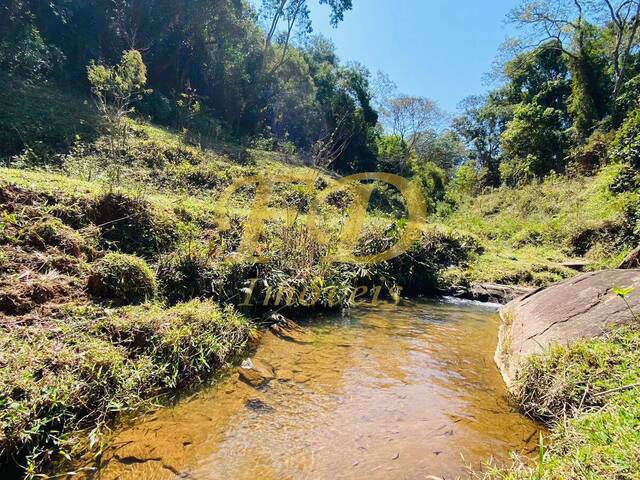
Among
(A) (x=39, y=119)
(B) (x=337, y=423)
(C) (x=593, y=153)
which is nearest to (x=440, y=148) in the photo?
(C) (x=593, y=153)

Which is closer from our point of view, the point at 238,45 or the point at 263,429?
the point at 263,429

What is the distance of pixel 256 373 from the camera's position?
13.3 ft

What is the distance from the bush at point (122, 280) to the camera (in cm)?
425

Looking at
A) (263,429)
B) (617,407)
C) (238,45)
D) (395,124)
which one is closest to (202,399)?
(263,429)

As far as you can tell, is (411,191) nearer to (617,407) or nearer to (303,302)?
(303,302)

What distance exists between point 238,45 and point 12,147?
1447 centimetres

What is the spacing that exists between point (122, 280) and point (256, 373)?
1.95m

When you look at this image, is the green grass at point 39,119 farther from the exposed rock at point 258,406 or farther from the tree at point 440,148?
the tree at point 440,148

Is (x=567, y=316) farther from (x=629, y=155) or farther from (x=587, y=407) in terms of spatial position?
(x=629, y=155)

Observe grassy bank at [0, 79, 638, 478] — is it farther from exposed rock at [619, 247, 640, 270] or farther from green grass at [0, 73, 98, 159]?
exposed rock at [619, 247, 640, 270]

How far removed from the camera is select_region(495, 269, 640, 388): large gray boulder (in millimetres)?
3607

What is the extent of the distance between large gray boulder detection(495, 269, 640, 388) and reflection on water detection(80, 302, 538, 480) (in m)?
0.35

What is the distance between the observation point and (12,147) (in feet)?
28.5

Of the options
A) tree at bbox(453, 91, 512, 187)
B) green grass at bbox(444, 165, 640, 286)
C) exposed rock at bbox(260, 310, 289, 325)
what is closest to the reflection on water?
exposed rock at bbox(260, 310, 289, 325)
